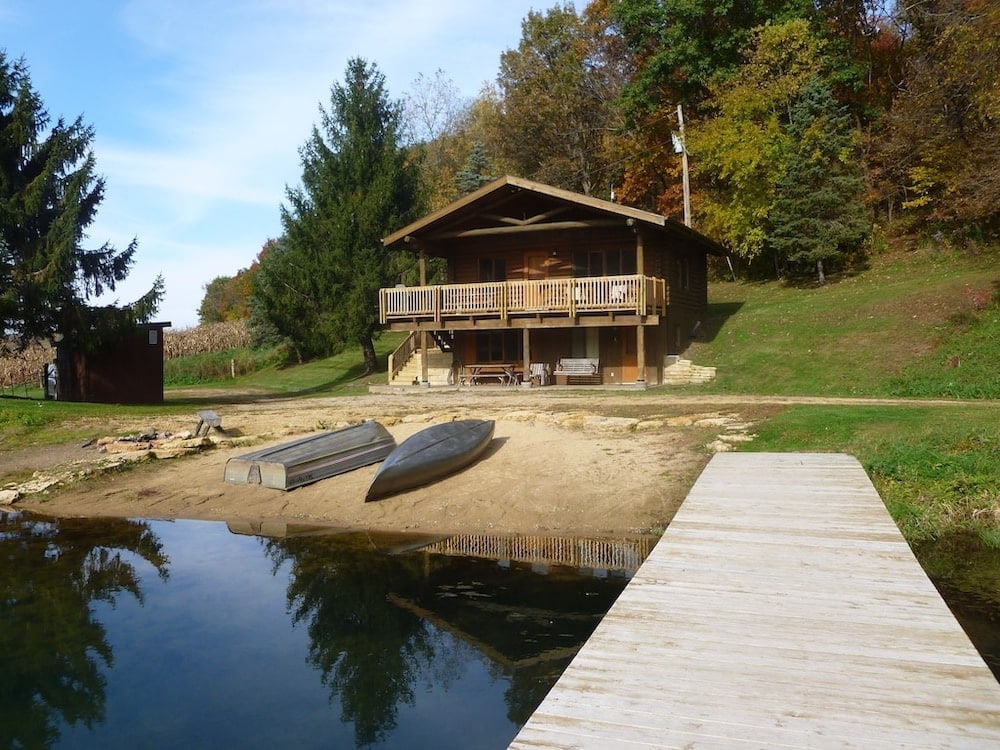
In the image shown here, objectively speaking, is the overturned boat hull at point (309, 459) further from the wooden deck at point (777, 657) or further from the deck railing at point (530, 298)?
the deck railing at point (530, 298)

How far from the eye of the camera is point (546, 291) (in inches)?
953

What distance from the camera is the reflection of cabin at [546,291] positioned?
2383 centimetres

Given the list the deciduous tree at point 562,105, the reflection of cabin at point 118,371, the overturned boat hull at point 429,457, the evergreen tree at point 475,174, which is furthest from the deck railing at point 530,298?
the deciduous tree at point 562,105

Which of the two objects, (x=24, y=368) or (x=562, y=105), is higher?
(x=562, y=105)

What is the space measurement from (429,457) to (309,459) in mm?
2221

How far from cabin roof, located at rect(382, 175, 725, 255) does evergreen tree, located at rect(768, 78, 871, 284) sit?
20.8 feet

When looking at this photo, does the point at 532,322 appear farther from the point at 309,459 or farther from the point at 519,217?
the point at 309,459

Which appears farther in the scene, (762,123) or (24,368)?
(24,368)

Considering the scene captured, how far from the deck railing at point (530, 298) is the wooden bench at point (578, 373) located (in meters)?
1.88

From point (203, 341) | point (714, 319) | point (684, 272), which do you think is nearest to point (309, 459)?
point (684, 272)

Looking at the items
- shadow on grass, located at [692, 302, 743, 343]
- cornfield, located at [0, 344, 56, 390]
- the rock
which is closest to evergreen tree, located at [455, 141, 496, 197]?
shadow on grass, located at [692, 302, 743, 343]

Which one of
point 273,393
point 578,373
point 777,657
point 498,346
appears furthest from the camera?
point 273,393

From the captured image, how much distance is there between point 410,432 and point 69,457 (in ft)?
22.5

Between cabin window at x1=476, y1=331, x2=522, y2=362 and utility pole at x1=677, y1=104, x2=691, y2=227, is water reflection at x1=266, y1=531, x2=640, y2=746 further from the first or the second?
utility pole at x1=677, y1=104, x2=691, y2=227
